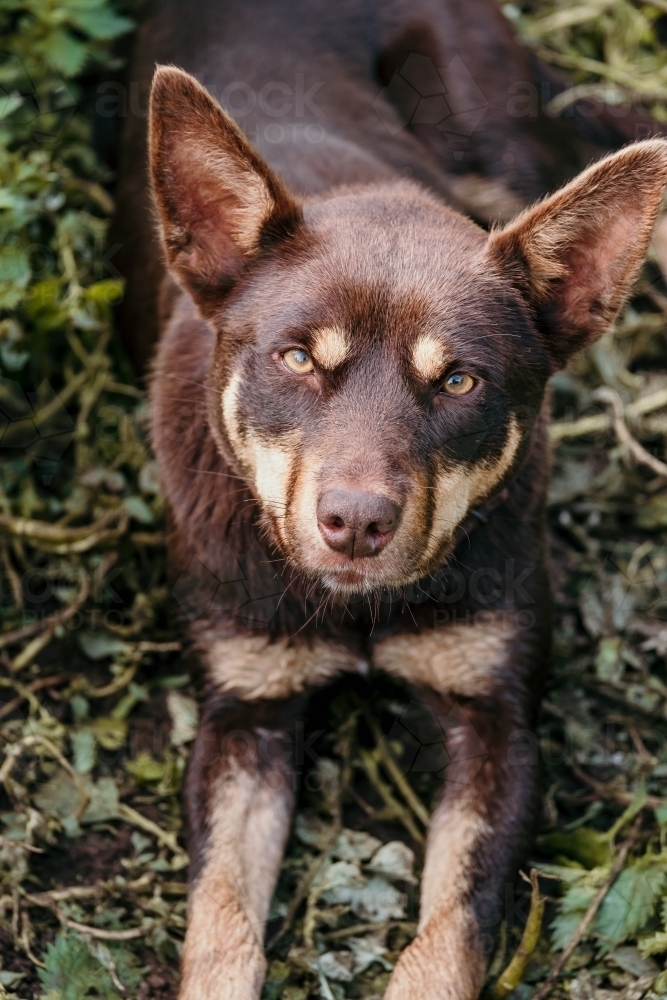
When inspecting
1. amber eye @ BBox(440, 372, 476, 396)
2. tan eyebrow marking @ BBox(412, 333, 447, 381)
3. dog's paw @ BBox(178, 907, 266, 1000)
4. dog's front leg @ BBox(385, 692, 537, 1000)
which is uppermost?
tan eyebrow marking @ BBox(412, 333, 447, 381)

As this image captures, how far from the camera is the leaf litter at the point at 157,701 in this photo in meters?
3.57

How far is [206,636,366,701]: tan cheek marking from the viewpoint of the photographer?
12.4 ft

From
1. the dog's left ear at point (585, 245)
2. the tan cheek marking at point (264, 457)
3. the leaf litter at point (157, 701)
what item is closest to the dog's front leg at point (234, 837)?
the leaf litter at point (157, 701)

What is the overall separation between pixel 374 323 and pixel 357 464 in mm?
426

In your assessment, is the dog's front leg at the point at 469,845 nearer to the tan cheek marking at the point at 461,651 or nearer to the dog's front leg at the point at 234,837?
the tan cheek marking at the point at 461,651

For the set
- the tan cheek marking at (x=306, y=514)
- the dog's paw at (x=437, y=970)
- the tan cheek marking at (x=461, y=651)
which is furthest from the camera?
the tan cheek marking at (x=461, y=651)

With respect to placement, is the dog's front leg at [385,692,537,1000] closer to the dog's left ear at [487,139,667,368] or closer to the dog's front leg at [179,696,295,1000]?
the dog's front leg at [179,696,295,1000]

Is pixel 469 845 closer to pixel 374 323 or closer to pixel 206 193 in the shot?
pixel 374 323

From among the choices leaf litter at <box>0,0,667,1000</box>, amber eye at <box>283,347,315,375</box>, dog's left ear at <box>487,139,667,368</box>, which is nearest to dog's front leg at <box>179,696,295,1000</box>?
leaf litter at <box>0,0,667,1000</box>

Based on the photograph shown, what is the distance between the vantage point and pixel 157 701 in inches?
168

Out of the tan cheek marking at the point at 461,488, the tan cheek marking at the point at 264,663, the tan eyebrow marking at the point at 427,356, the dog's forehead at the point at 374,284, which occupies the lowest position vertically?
the tan cheek marking at the point at 264,663

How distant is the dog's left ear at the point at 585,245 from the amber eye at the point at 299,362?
61 cm

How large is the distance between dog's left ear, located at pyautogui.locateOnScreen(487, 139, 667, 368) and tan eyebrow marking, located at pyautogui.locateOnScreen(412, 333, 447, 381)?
372mm

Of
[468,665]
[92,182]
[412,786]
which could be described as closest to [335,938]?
[412,786]
